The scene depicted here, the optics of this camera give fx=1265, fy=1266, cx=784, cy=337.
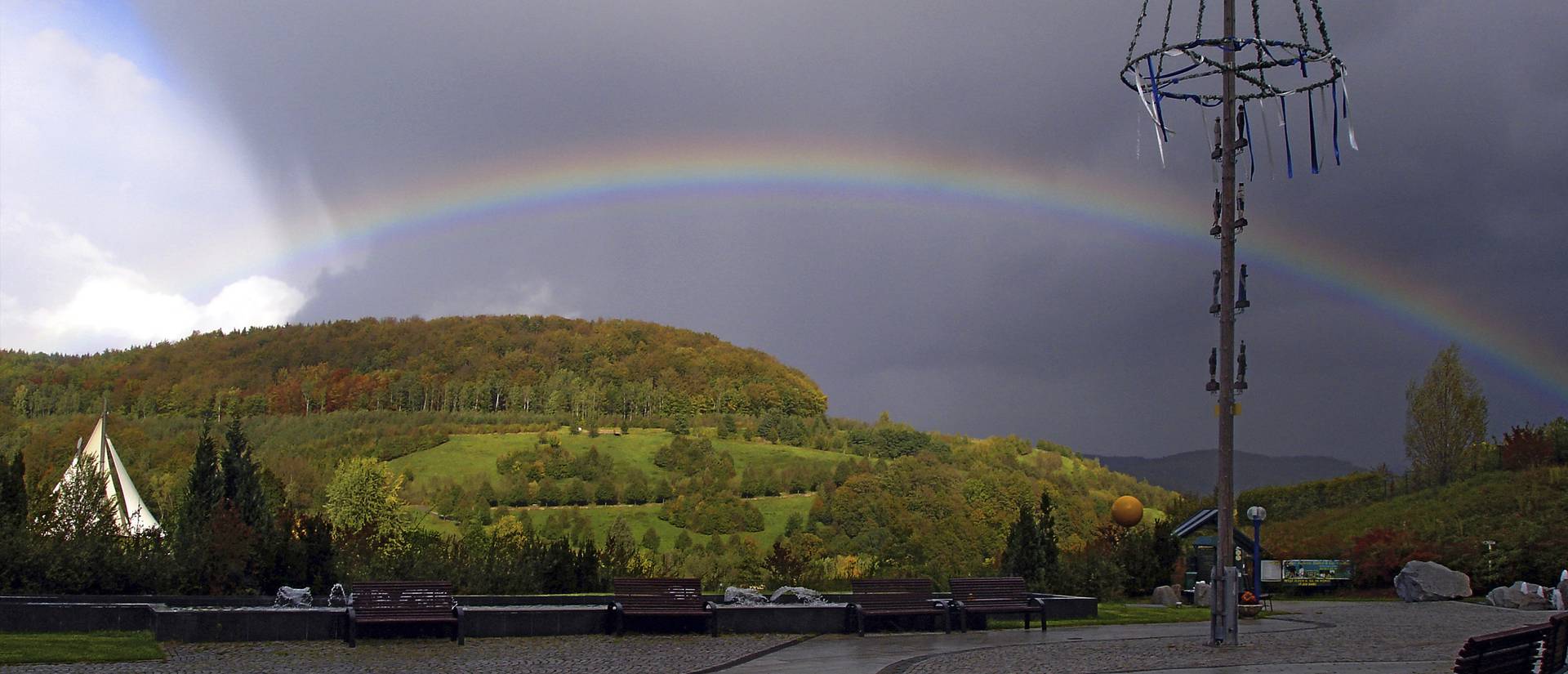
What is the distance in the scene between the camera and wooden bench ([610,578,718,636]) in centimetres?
1628

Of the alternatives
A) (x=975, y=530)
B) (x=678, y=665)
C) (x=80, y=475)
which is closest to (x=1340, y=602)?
(x=678, y=665)

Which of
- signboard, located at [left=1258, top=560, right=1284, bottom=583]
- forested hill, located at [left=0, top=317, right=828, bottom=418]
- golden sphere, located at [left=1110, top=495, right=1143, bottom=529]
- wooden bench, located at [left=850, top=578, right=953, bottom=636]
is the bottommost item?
wooden bench, located at [left=850, top=578, right=953, bottom=636]

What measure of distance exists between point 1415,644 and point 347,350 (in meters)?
128

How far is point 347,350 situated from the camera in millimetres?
132250

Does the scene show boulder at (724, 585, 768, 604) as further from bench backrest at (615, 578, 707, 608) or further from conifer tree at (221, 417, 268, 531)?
conifer tree at (221, 417, 268, 531)

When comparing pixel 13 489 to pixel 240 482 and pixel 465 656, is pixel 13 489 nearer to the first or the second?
pixel 240 482

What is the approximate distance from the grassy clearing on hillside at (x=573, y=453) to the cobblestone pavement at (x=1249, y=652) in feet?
260

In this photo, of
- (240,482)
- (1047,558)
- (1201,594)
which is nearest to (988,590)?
(1047,558)

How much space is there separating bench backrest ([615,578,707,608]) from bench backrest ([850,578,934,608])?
7.66 ft

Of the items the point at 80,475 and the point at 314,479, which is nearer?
the point at 80,475

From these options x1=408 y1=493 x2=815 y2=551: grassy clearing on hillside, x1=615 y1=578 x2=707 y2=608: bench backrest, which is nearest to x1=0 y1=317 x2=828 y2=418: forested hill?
x1=408 y1=493 x2=815 y2=551: grassy clearing on hillside

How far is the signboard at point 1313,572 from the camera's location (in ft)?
106

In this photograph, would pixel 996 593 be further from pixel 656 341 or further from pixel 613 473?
pixel 656 341

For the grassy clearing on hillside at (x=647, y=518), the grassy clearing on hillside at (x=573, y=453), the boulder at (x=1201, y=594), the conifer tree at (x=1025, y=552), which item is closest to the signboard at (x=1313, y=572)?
the boulder at (x=1201, y=594)
